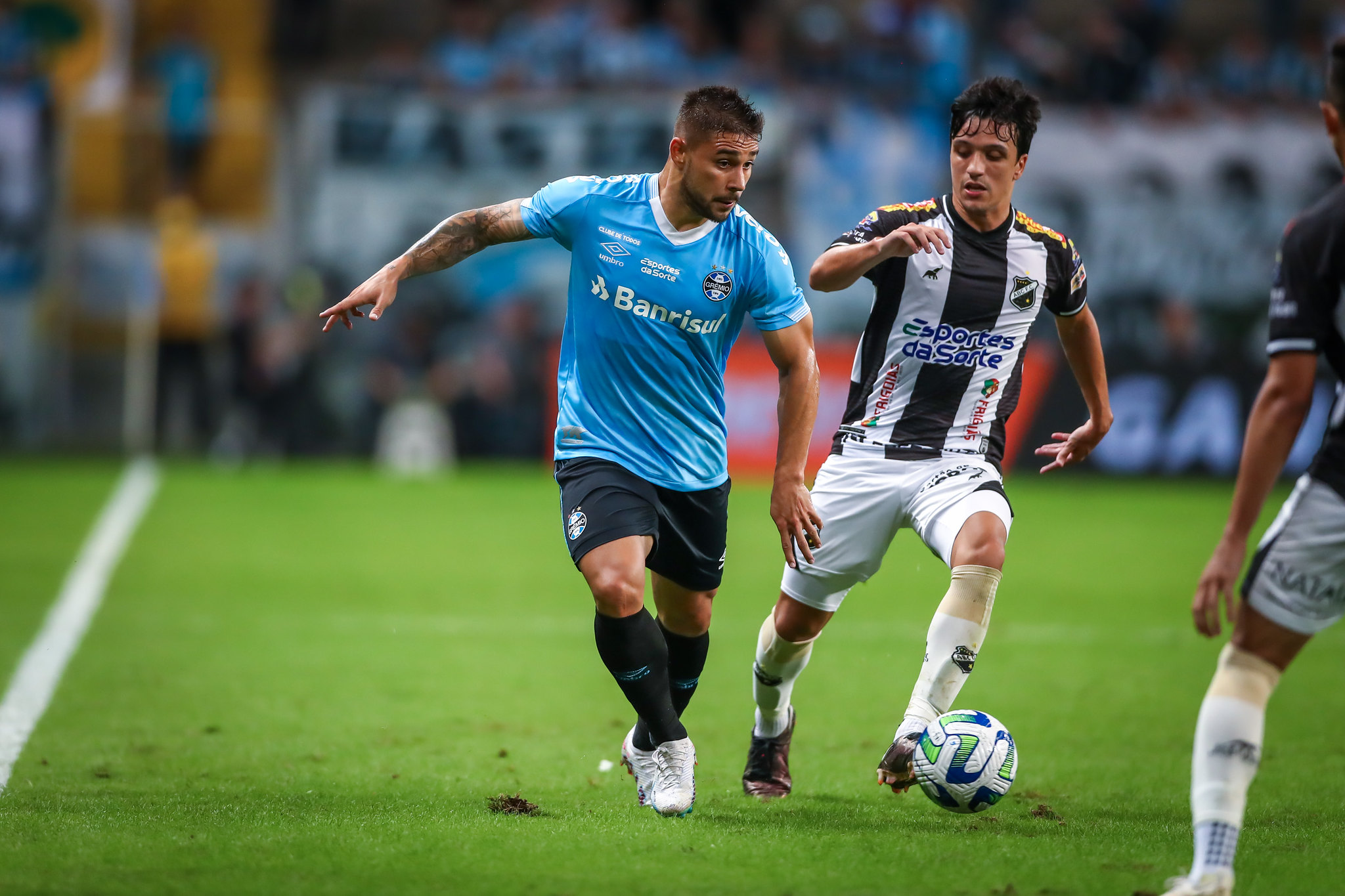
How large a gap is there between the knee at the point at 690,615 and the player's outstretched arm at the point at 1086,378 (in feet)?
4.86

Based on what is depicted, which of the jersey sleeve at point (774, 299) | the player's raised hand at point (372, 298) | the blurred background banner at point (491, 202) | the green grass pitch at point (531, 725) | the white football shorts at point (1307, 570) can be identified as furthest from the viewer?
the blurred background banner at point (491, 202)

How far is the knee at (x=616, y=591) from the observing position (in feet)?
17.6

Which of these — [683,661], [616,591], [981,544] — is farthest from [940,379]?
[616,591]

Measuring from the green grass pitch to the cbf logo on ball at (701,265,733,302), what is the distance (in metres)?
1.89

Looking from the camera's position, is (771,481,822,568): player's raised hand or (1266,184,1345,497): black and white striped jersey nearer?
(1266,184,1345,497): black and white striped jersey

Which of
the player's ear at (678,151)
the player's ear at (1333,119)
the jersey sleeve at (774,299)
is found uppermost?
the player's ear at (1333,119)

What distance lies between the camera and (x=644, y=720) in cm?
563

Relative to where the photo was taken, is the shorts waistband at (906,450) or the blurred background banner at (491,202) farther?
the blurred background banner at (491,202)

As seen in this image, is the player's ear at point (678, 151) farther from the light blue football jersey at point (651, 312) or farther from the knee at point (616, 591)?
the knee at point (616, 591)

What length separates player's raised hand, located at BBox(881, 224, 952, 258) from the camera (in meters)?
5.38

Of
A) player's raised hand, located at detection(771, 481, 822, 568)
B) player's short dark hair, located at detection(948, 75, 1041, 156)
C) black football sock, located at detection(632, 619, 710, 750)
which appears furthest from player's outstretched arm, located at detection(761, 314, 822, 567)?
player's short dark hair, located at detection(948, 75, 1041, 156)

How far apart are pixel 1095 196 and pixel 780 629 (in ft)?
49.0

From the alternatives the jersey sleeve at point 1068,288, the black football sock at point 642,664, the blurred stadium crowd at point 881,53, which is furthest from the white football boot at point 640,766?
the blurred stadium crowd at point 881,53

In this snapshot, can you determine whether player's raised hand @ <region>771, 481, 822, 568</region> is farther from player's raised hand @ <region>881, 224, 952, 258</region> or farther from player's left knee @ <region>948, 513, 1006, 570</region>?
player's raised hand @ <region>881, 224, 952, 258</region>
